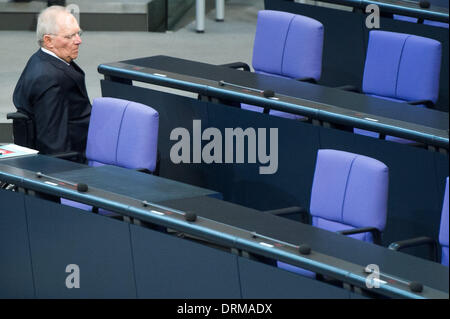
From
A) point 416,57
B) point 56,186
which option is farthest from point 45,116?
point 416,57

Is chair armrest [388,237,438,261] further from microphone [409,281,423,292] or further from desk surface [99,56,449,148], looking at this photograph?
microphone [409,281,423,292]

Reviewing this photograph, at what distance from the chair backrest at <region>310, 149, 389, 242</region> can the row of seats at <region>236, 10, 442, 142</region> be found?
81 cm

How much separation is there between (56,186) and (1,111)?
2.73 m

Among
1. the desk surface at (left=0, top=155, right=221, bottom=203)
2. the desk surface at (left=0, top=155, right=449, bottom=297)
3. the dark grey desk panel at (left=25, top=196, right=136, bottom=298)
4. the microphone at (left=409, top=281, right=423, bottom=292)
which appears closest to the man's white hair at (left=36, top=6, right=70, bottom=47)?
the desk surface at (left=0, top=155, right=221, bottom=203)

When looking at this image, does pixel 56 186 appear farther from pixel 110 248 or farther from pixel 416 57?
pixel 416 57

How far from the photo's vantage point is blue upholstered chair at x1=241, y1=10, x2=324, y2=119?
247 inches

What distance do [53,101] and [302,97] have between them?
1235 millimetres

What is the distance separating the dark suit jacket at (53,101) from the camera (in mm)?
5543

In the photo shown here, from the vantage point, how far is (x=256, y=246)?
3869mm

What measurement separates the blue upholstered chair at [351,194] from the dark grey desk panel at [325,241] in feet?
1.12

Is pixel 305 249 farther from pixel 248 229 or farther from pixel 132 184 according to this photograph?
pixel 132 184

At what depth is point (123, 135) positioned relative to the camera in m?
5.31

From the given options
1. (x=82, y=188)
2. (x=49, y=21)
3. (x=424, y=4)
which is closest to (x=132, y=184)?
(x=82, y=188)

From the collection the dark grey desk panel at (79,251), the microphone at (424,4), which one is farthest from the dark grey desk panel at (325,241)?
the microphone at (424,4)
